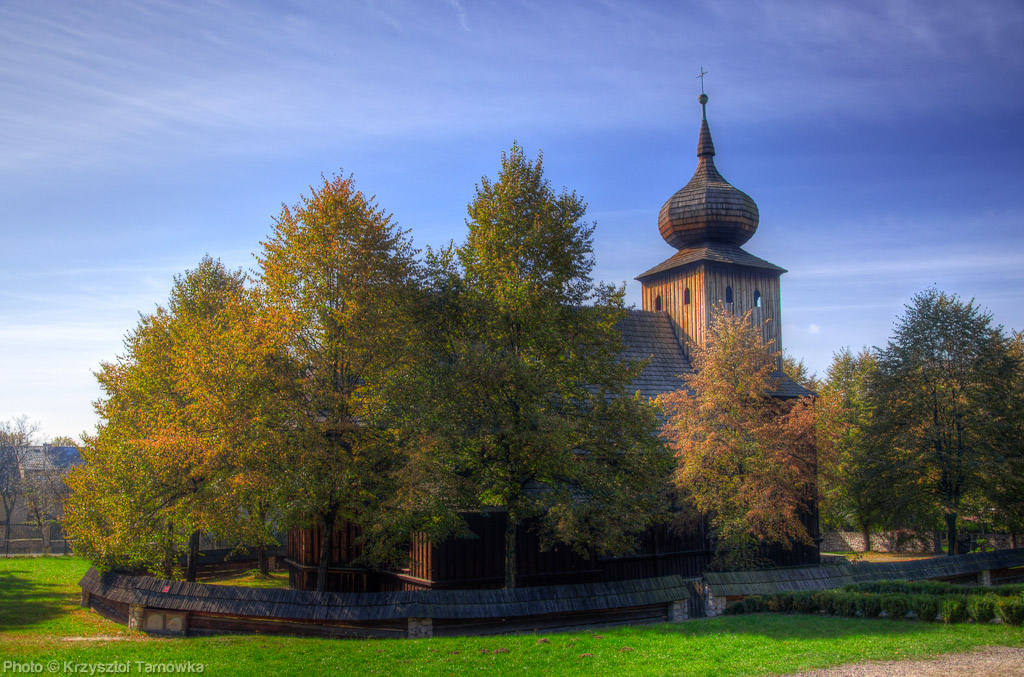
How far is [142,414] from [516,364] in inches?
461

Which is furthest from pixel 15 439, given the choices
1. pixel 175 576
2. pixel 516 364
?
pixel 516 364

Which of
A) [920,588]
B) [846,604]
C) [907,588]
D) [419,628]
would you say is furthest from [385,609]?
[920,588]

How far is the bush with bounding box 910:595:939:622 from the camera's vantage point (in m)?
15.0

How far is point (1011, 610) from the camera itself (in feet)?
46.0

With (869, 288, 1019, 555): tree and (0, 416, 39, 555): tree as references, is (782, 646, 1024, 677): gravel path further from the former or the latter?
(0, 416, 39, 555): tree

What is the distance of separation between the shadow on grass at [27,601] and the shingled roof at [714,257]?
25.2 metres

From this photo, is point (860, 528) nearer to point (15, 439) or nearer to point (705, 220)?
point (705, 220)

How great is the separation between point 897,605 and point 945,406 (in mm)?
13543

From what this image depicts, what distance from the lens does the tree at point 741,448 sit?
65.9 feet

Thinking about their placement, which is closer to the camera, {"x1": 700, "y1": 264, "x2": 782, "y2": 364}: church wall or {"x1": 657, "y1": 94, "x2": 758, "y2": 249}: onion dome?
{"x1": 700, "y1": 264, "x2": 782, "y2": 364}: church wall

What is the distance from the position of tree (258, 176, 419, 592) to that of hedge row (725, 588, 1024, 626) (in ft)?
30.7

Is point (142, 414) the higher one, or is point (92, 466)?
point (142, 414)

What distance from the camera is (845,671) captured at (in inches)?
443

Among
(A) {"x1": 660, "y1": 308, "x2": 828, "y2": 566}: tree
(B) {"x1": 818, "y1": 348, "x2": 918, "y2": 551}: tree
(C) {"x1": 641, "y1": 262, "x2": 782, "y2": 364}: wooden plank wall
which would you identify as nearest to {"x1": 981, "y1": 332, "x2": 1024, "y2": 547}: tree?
(B) {"x1": 818, "y1": 348, "x2": 918, "y2": 551}: tree
